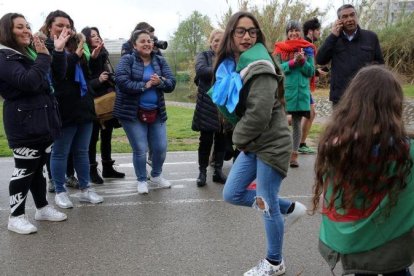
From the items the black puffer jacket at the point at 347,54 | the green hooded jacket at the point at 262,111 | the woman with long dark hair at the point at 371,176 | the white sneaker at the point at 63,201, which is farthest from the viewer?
the black puffer jacket at the point at 347,54

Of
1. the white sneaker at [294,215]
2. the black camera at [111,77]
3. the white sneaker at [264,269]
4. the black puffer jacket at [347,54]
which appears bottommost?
the white sneaker at [264,269]

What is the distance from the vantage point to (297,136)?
21.4 feet

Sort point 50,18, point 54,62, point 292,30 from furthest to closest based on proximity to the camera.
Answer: point 292,30 < point 50,18 < point 54,62

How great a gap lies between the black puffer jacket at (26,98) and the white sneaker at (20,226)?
70cm

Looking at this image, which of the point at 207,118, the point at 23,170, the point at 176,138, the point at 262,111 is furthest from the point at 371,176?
the point at 176,138

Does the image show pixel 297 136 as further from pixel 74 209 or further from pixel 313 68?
pixel 74 209

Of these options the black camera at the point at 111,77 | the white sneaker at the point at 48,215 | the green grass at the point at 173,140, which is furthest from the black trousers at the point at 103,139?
the green grass at the point at 173,140

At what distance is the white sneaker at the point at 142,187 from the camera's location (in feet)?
17.9

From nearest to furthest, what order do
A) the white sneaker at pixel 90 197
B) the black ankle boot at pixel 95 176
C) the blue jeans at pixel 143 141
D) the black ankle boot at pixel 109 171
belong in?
1. the white sneaker at pixel 90 197
2. the blue jeans at pixel 143 141
3. the black ankle boot at pixel 95 176
4. the black ankle boot at pixel 109 171

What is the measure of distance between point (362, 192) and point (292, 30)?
14.0 feet

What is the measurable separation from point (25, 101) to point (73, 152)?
1111 millimetres

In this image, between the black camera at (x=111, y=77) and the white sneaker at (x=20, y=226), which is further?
the black camera at (x=111, y=77)

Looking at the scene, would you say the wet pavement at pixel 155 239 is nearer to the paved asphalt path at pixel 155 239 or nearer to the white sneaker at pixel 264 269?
the paved asphalt path at pixel 155 239

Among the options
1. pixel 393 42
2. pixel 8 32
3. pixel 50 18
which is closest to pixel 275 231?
pixel 8 32
